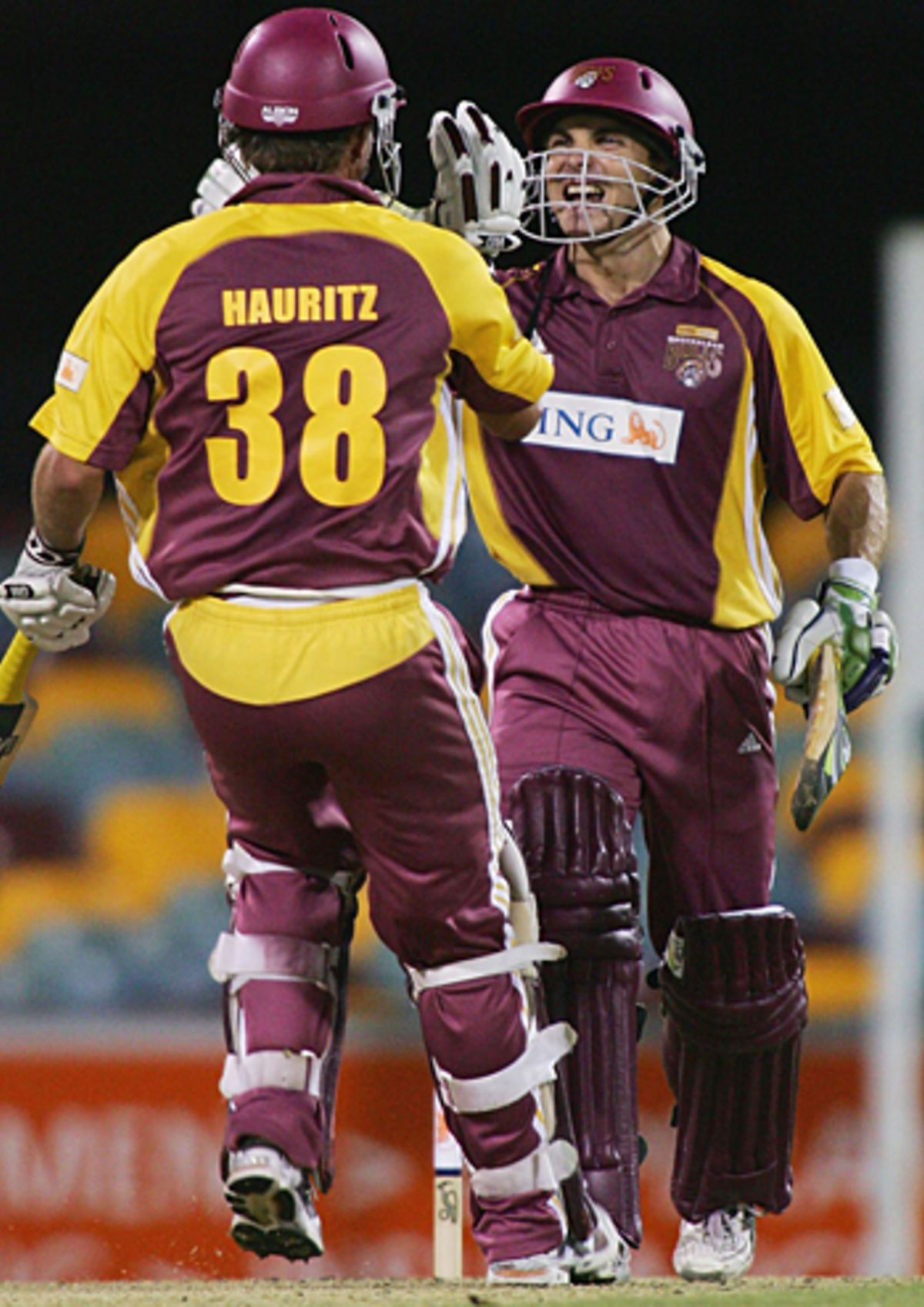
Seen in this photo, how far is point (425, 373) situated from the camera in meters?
2.76

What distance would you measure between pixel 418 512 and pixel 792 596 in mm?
3051

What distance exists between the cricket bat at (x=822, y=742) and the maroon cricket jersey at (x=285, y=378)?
0.65m

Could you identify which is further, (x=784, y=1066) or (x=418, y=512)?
(x=784, y=1066)

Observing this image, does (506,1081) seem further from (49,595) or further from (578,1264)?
(49,595)

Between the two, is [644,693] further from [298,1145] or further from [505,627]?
[298,1145]

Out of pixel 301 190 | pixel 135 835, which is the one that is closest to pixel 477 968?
pixel 301 190

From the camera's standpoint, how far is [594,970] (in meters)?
3.27

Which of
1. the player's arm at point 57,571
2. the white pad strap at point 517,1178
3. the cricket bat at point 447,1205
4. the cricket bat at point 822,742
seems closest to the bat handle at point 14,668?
the player's arm at point 57,571

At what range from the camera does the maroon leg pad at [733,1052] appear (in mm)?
3545

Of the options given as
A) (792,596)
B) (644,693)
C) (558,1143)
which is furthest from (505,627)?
(792,596)

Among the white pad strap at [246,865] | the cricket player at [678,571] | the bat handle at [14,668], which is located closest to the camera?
the white pad strap at [246,865]

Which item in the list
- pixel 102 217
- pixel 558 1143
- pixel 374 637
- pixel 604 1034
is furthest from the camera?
pixel 102 217

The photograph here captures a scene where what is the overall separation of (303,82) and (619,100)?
2.78 feet

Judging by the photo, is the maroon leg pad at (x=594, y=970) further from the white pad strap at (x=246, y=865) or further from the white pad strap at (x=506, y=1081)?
the white pad strap at (x=246, y=865)
